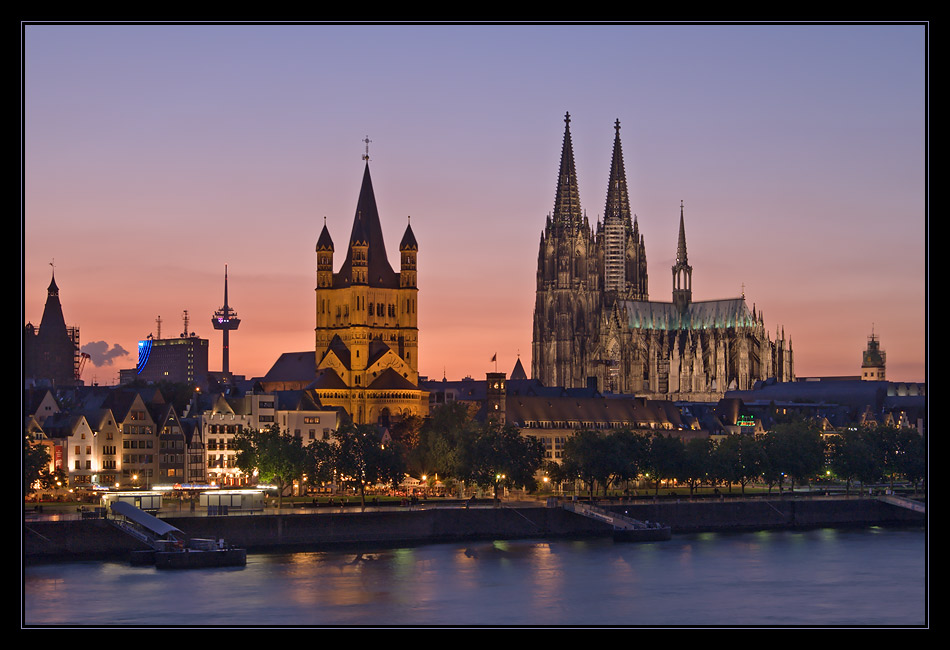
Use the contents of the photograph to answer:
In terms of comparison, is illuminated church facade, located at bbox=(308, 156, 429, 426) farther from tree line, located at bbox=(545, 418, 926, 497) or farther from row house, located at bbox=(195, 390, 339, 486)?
tree line, located at bbox=(545, 418, 926, 497)

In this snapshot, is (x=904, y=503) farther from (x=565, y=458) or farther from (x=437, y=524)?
(x=437, y=524)

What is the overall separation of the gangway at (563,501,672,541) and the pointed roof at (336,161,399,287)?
68.2 m

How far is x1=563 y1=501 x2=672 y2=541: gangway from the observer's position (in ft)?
339

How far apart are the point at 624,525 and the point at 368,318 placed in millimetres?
71312

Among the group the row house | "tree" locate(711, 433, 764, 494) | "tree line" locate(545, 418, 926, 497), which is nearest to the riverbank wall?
"tree" locate(711, 433, 764, 494)

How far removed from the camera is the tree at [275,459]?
112000 millimetres

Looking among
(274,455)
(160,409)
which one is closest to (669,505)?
(274,455)

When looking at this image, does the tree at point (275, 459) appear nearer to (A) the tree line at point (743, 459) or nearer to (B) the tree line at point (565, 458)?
(B) the tree line at point (565, 458)

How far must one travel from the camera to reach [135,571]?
263 ft

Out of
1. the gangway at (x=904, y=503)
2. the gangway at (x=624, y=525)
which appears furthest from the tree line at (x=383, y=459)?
the gangway at (x=904, y=503)

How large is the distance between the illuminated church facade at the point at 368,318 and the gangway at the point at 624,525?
56.6m

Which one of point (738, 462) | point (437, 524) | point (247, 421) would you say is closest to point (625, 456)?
point (738, 462)

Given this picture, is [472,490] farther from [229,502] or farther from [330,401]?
[330,401]
